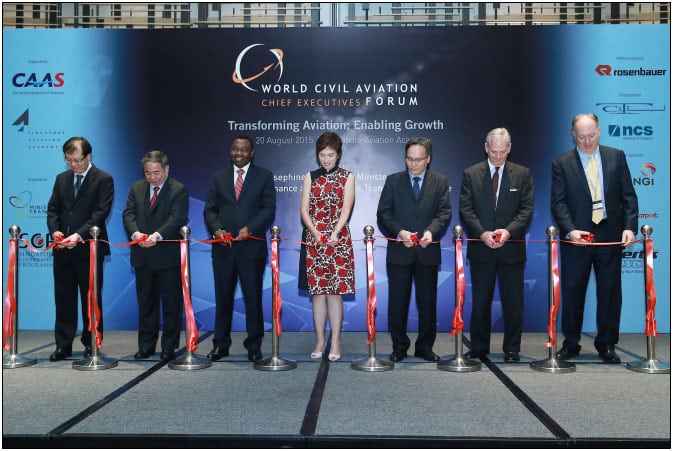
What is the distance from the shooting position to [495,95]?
6.12m

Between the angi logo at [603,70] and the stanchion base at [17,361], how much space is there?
17.0 feet

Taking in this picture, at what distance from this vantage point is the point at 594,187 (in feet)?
15.4

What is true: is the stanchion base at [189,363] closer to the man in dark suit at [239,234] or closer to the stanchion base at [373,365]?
the man in dark suit at [239,234]

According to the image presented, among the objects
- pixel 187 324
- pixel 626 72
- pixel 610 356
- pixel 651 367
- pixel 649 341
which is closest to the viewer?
pixel 651 367

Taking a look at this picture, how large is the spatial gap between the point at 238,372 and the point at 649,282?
2.78 m

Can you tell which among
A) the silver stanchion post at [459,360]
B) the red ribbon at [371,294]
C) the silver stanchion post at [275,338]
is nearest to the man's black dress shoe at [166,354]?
the silver stanchion post at [275,338]

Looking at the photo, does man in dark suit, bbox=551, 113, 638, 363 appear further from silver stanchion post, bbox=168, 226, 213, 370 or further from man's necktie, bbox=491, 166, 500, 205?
silver stanchion post, bbox=168, 226, 213, 370

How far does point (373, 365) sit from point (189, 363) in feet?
4.02

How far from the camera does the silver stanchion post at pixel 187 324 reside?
452 cm

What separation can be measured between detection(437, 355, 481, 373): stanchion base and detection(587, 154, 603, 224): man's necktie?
4.22ft

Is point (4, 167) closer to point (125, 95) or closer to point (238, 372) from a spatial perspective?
point (125, 95)

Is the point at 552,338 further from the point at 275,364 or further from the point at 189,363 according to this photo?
the point at 189,363

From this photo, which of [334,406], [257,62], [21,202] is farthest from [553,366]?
[21,202]

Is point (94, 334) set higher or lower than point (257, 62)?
lower
